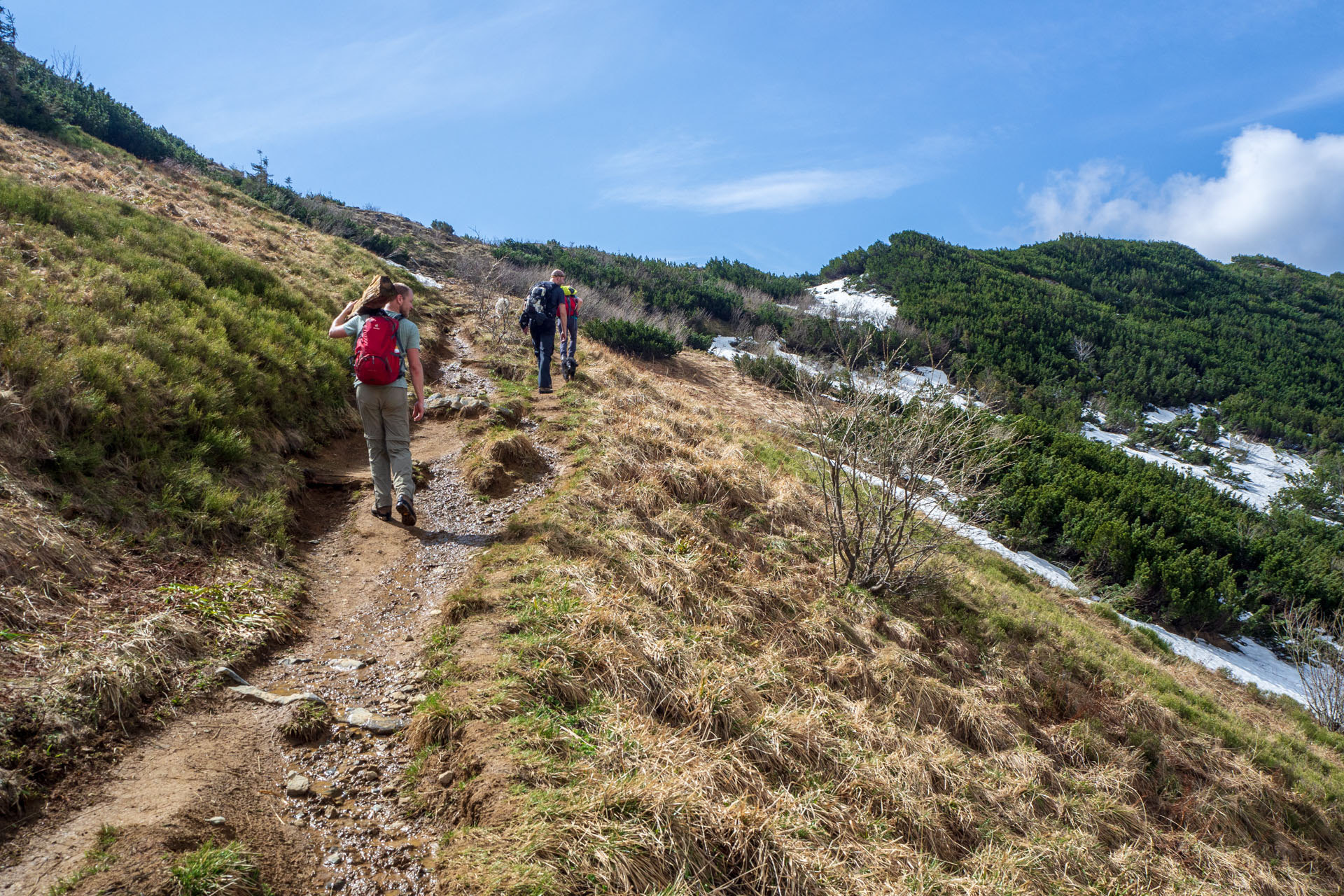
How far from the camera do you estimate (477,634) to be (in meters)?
3.68

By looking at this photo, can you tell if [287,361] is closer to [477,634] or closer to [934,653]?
[477,634]

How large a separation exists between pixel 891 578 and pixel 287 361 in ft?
24.5

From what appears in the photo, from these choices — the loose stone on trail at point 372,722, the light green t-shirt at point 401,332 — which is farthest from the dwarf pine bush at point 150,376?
the loose stone on trail at point 372,722

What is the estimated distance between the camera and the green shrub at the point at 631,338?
16.7 metres

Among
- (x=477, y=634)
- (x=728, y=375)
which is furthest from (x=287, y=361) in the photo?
(x=728, y=375)

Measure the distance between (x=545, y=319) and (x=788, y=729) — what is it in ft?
23.2

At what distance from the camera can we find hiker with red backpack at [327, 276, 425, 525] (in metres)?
5.00

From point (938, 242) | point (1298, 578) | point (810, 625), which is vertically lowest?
point (1298, 578)

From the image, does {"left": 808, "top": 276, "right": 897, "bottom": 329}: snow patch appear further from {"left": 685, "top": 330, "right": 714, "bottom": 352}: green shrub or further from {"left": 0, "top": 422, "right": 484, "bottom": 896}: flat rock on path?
{"left": 0, "top": 422, "right": 484, "bottom": 896}: flat rock on path

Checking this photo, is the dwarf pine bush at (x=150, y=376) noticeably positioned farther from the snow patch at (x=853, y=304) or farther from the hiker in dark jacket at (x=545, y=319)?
the snow patch at (x=853, y=304)

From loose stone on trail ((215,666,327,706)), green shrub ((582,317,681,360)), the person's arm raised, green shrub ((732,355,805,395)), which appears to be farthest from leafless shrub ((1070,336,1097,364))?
loose stone on trail ((215,666,327,706))

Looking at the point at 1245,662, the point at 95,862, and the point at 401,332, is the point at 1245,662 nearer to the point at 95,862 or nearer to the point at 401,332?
the point at 401,332

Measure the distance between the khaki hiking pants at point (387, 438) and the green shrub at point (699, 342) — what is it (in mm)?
16570

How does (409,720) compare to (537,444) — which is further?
(537,444)
